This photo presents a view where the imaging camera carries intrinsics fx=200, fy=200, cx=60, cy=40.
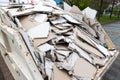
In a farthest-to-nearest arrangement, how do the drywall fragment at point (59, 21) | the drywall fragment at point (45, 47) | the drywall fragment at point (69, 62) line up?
the drywall fragment at point (59, 21) → the drywall fragment at point (45, 47) → the drywall fragment at point (69, 62)

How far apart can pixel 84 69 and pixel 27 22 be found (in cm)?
105

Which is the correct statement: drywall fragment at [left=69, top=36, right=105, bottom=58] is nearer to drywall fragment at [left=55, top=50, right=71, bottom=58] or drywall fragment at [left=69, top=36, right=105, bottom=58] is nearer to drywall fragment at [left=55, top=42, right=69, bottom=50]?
drywall fragment at [left=55, top=42, right=69, bottom=50]

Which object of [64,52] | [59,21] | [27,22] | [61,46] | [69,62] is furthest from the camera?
[59,21]

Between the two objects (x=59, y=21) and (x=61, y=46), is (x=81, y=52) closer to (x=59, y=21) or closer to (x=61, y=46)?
(x=61, y=46)

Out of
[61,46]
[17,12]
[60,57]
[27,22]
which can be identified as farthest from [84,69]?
[17,12]

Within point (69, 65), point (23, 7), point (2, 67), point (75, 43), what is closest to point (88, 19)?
point (75, 43)

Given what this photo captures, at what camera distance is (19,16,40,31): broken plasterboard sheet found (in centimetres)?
273

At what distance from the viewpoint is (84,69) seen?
2.30m

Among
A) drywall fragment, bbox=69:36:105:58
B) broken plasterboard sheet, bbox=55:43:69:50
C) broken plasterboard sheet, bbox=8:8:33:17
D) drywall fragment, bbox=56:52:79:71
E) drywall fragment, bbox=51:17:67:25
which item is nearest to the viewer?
drywall fragment, bbox=56:52:79:71

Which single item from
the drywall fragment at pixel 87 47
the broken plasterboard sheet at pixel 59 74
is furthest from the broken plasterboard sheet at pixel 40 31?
the broken plasterboard sheet at pixel 59 74

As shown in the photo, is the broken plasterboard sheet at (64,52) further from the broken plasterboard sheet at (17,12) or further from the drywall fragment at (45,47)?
the broken plasterboard sheet at (17,12)

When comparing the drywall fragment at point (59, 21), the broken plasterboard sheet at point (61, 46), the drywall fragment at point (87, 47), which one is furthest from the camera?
the drywall fragment at point (59, 21)

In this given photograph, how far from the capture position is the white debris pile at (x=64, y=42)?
2.19m

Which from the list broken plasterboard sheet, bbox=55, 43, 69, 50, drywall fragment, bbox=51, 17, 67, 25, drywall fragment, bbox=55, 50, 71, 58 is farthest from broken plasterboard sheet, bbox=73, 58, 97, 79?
drywall fragment, bbox=51, 17, 67, 25
